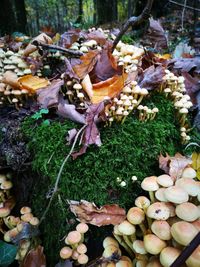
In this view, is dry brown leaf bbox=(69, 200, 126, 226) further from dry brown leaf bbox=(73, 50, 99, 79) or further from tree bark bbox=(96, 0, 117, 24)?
tree bark bbox=(96, 0, 117, 24)

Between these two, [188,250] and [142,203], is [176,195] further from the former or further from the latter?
[188,250]

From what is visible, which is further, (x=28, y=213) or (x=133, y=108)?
(x=133, y=108)

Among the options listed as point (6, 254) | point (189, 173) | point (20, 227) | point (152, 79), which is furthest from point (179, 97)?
point (6, 254)

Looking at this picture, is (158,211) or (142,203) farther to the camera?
(142,203)

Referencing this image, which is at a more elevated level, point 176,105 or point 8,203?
point 176,105

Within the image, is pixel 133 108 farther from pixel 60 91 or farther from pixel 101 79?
pixel 60 91

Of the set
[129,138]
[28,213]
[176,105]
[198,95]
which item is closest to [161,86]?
[176,105]

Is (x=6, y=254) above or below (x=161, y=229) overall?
below
